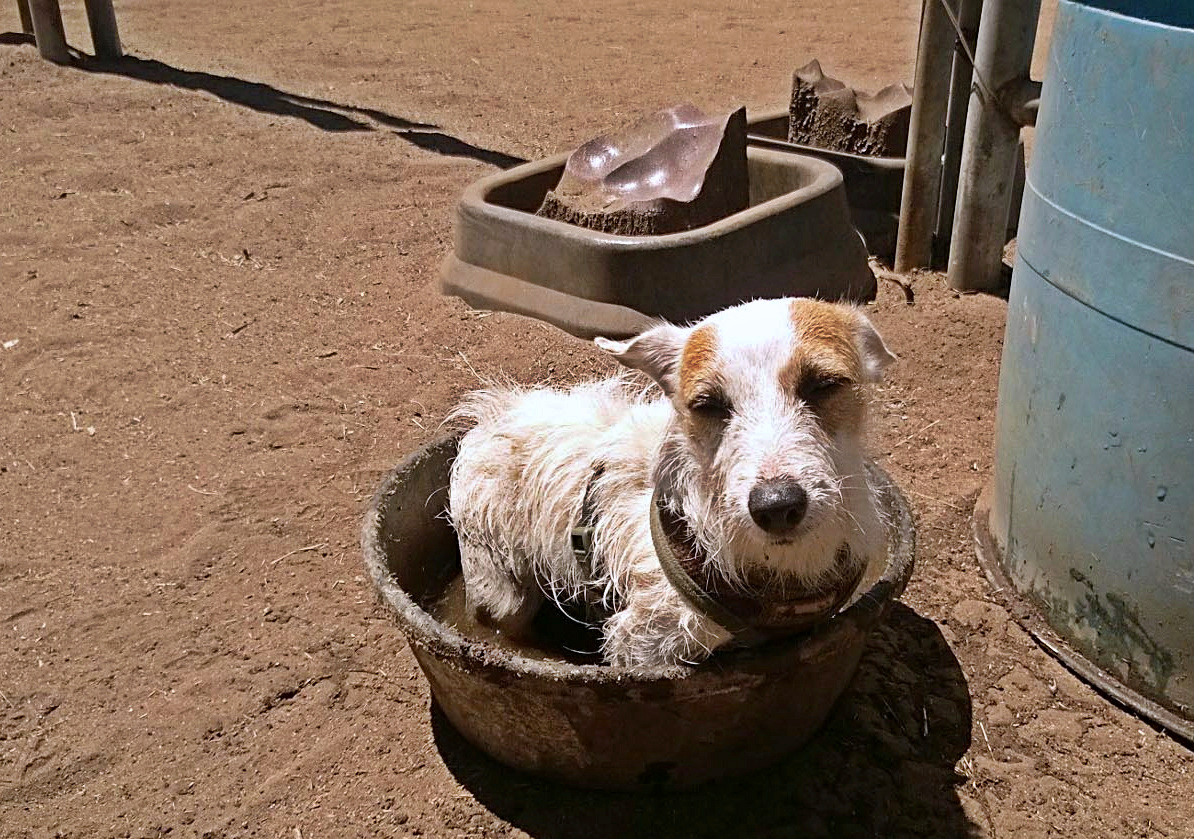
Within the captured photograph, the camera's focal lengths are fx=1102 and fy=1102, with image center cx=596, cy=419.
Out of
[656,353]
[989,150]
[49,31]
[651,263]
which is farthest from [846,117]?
[49,31]

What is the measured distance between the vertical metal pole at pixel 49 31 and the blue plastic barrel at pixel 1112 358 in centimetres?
907

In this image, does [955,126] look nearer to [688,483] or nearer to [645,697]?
[688,483]

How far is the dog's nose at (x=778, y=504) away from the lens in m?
2.05

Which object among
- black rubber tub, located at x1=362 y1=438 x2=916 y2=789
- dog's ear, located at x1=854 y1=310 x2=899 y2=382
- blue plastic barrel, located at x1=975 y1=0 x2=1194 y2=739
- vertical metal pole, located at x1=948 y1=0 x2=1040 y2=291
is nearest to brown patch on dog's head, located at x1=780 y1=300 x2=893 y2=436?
dog's ear, located at x1=854 y1=310 x2=899 y2=382

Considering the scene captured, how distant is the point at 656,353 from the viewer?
245 centimetres

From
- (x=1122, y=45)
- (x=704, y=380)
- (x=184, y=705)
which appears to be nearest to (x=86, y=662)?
(x=184, y=705)

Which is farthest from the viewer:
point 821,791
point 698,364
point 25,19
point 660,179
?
point 25,19

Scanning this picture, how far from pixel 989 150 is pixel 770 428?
3271mm

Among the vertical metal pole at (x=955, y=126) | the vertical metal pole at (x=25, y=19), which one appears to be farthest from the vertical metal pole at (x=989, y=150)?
the vertical metal pole at (x=25, y=19)

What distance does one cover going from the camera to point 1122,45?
252 centimetres

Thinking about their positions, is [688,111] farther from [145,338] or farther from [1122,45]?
[1122,45]

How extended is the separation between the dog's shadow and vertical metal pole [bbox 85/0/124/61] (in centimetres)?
874

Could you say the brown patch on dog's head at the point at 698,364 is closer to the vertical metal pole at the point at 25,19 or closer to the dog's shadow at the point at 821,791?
the dog's shadow at the point at 821,791

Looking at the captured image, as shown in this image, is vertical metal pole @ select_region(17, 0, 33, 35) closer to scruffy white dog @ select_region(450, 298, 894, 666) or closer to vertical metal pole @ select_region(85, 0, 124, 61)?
vertical metal pole @ select_region(85, 0, 124, 61)
